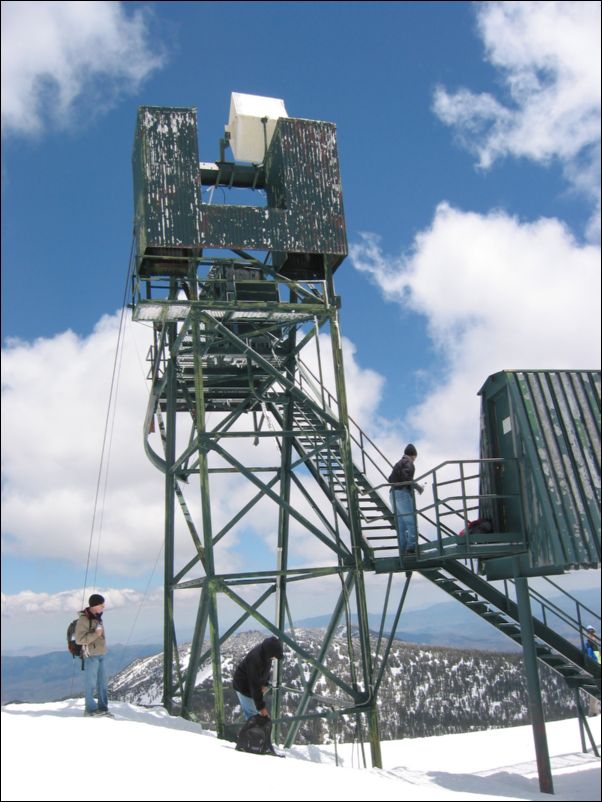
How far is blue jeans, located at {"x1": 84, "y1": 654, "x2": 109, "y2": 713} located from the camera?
14.8 meters

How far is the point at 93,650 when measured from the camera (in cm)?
1453

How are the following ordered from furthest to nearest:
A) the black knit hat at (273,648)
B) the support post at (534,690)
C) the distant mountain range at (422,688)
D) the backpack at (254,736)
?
the distant mountain range at (422,688)
the support post at (534,690)
the backpack at (254,736)
the black knit hat at (273,648)

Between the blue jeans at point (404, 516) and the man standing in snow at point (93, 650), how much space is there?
248 inches

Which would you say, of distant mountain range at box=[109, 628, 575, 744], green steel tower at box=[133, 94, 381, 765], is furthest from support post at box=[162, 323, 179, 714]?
distant mountain range at box=[109, 628, 575, 744]

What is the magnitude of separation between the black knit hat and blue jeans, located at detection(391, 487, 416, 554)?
18.2 feet

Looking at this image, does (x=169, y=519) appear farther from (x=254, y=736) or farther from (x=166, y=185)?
(x=254, y=736)

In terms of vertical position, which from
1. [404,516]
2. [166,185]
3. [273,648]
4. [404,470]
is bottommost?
[273,648]

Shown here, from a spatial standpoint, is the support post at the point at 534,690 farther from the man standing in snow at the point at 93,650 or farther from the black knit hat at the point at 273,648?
the man standing in snow at the point at 93,650

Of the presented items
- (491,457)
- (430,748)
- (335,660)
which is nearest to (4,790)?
(491,457)

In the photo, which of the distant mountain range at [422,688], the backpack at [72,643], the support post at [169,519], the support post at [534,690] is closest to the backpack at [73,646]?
the backpack at [72,643]

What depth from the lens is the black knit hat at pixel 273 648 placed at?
12430mm

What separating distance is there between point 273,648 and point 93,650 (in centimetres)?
383

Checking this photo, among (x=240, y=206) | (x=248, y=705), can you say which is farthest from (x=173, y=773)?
(x=240, y=206)

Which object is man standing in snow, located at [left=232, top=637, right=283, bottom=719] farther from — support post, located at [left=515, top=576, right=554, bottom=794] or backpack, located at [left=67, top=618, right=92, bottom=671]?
support post, located at [left=515, top=576, right=554, bottom=794]
